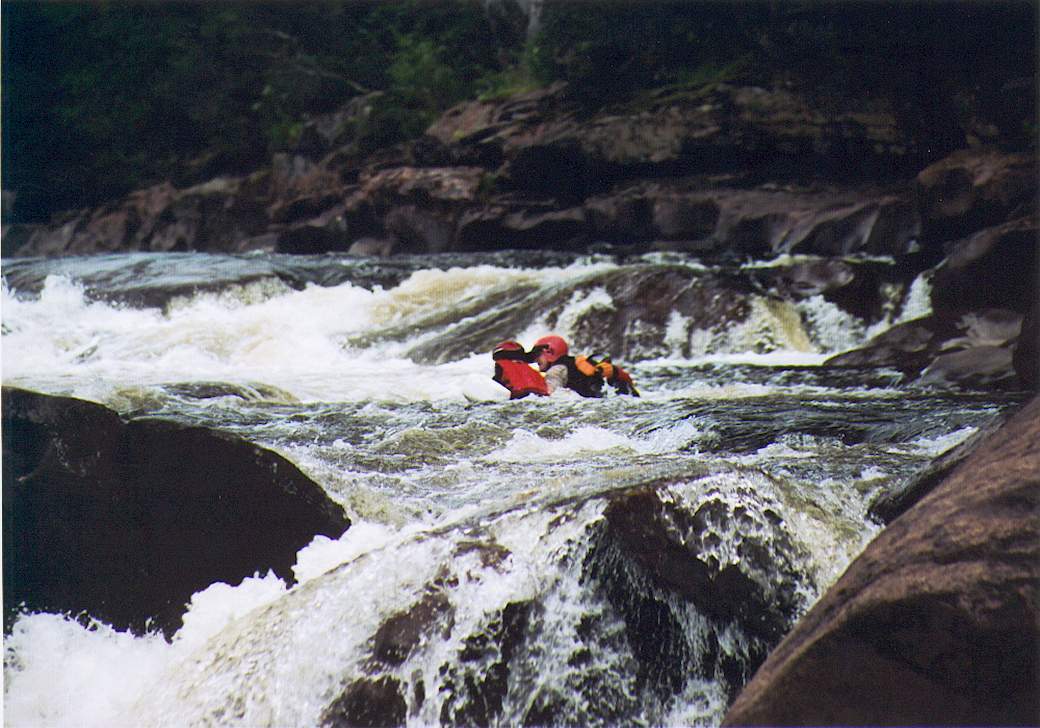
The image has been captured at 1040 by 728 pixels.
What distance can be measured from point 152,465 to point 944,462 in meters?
2.30

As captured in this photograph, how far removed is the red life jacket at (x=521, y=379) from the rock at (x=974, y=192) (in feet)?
17.2

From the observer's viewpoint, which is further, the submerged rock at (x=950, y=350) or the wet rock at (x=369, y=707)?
the submerged rock at (x=950, y=350)

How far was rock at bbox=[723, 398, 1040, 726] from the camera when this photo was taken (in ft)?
5.82

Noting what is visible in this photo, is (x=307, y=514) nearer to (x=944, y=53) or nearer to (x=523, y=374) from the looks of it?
(x=523, y=374)

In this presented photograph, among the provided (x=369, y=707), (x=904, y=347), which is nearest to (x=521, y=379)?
(x=369, y=707)

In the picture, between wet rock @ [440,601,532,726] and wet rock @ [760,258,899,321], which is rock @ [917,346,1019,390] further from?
wet rock @ [440,601,532,726]

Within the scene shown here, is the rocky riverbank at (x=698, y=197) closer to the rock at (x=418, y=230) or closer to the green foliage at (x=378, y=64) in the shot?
the rock at (x=418, y=230)

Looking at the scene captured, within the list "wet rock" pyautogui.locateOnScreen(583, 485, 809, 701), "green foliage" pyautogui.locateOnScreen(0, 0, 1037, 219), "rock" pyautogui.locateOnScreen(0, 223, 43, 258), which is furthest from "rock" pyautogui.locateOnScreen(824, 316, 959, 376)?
"rock" pyautogui.locateOnScreen(0, 223, 43, 258)

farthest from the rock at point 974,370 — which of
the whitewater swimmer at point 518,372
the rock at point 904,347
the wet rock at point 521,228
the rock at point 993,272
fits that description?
the wet rock at point 521,228

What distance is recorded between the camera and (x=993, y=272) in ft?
23.2

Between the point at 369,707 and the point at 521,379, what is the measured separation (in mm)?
2789

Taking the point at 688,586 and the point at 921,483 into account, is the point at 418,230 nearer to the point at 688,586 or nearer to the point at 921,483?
the point at 921,483

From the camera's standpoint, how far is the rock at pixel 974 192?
352 inches

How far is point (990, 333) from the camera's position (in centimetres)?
680
